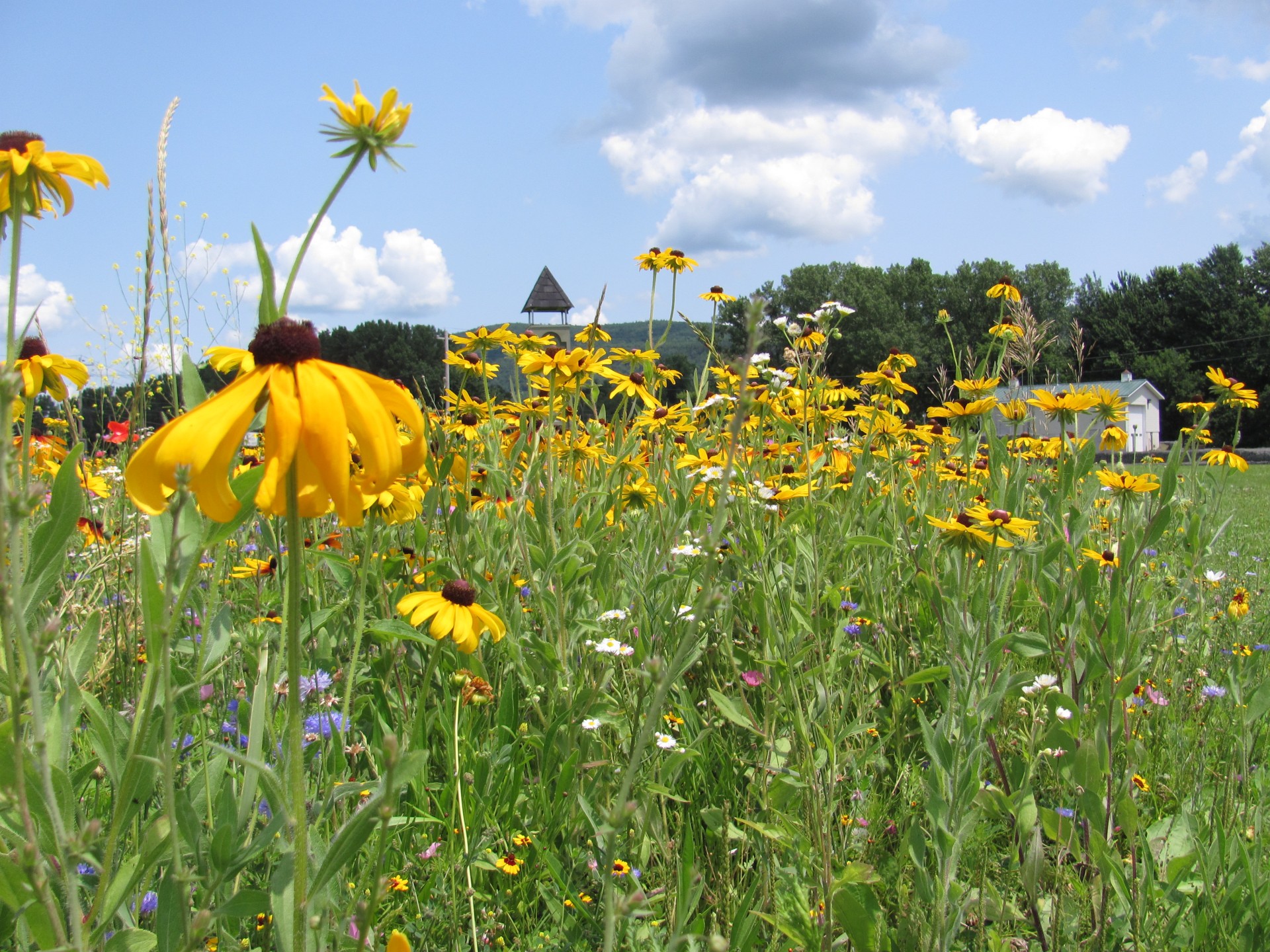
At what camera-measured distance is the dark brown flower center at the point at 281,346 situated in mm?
721

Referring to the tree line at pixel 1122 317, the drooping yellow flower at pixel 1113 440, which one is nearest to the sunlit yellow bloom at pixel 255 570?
the drooping yellow flower at pixel 1113 440

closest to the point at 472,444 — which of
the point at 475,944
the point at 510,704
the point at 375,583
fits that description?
the point at 375,583

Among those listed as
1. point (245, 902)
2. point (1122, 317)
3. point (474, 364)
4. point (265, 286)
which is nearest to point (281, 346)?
point (265, 286)

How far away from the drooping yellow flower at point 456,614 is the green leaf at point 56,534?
61cm

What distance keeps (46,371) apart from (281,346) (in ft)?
5.79

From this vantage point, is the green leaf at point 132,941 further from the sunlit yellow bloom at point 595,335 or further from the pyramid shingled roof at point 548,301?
the pyramid shingled roof at point 548,301

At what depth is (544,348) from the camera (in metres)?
2.94

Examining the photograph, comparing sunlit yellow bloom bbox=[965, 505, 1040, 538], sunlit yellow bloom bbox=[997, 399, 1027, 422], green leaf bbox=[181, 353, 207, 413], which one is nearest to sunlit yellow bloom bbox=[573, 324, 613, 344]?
sunlit yellow bloom bbox=[997, 399, 1027, 422]

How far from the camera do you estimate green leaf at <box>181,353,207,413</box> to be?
0.95 m

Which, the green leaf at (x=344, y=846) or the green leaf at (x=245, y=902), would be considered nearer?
the green leaf at (x=344, y=846)

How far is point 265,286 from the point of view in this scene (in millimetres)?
689

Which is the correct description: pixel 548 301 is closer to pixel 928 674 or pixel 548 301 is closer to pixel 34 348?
pixel 34 348

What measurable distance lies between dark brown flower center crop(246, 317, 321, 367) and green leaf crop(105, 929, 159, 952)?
26.9 inches

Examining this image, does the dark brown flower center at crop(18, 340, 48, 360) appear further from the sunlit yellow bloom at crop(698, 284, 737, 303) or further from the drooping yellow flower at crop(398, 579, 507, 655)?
the sunlit yellow bloom at crop(698, 284, 737, 303)
